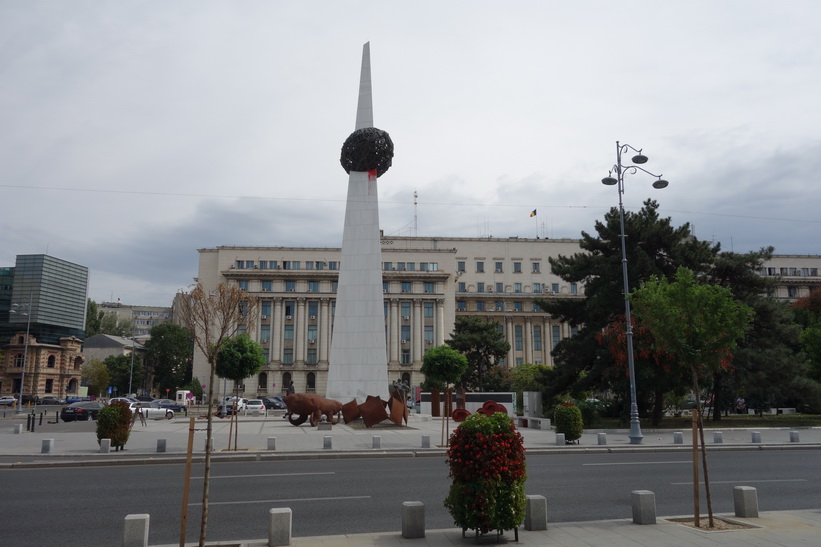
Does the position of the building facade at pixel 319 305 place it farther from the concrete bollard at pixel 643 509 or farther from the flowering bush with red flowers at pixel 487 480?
the flowering bush with red flowers at pixel 487 480

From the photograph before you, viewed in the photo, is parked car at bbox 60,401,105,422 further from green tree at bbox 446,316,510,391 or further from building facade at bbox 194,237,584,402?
building facade at bbox 194,237,584,402

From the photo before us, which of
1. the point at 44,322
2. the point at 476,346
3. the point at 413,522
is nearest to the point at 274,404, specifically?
the point at 476,346

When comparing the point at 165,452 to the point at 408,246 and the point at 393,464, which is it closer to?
the point at 393,464

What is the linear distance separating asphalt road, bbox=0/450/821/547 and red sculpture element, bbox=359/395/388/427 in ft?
42.1

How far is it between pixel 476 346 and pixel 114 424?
1949 inches

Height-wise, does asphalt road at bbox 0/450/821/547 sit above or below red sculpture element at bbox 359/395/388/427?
below

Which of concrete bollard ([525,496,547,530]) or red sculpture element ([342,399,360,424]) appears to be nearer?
concrete bollard ([525,496,547,530])

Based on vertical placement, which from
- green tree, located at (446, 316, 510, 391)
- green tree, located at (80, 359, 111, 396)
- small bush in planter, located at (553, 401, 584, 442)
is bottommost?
small bush in planter, located at (553, 401, 584, 442)

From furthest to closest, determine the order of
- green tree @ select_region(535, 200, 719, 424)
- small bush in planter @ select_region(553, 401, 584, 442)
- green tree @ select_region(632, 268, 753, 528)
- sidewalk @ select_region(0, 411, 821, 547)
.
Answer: green tree @ select_region(535, 200, 719, 424), small bush in planter @ select_region(553, 401, 584, 442), green tree @ select_region(632, 268, 753, 528), sidewalk @ select_region(0, 411, 821, 547)

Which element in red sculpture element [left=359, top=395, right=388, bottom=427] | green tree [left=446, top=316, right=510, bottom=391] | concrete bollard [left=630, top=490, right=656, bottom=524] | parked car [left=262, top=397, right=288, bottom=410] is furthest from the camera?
green tree [left=446, top=316, right=510, bottom=391]

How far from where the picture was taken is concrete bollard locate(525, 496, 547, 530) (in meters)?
8.91

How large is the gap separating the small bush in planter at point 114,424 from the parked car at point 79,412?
23.3 meters

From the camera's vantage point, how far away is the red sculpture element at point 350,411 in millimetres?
32969

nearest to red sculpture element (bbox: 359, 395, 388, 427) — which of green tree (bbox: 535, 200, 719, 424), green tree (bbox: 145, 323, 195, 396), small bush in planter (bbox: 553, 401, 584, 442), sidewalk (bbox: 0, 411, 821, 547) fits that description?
sidewalk (bbox: 0, 411, 821, 547)
